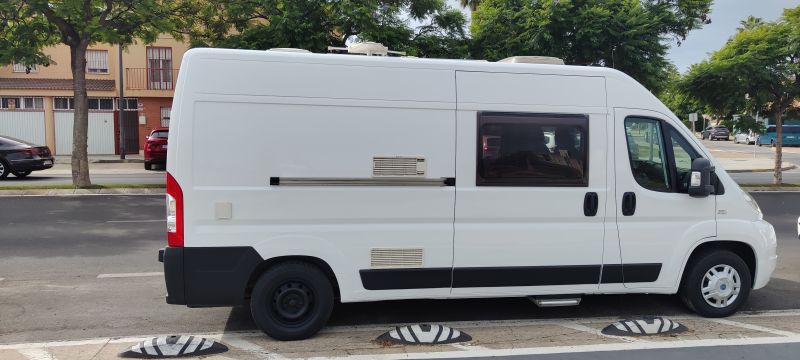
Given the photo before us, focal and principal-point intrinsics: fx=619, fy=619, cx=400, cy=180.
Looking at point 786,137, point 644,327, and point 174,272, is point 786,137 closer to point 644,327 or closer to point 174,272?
point 644,327

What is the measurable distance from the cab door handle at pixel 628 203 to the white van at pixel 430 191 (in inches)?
0.8

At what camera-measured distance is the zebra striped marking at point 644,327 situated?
17.4 ft

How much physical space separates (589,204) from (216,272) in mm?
3154

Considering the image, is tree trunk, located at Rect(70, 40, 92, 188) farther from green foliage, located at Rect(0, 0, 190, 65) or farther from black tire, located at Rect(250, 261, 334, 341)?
black tire, located at Rect(250, 261, 334, 341)

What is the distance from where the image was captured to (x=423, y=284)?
518 centimetres

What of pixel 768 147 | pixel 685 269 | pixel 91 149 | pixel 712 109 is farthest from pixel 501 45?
pixel 768 147

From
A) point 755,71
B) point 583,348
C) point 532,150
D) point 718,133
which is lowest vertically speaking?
point 583,348

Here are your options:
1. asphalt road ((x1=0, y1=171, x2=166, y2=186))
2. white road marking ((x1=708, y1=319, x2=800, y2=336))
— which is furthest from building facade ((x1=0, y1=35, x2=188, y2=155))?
white road marking ((x1=708, y1=319, x2=800, y2=336))

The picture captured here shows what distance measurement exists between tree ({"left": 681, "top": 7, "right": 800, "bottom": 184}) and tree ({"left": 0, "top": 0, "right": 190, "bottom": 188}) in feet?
48.7

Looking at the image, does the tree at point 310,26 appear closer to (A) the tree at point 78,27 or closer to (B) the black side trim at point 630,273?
(A) the tree at point 78,27

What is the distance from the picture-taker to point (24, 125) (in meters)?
32.2

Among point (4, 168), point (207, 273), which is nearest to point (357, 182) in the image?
point (207, 273)

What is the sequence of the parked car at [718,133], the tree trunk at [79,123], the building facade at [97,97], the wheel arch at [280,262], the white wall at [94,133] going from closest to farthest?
the wheel arch at [280,262], the tree trunk at [79,123], the building facade at [97,97], the white wall at [94,133], the parked car at [718,133]

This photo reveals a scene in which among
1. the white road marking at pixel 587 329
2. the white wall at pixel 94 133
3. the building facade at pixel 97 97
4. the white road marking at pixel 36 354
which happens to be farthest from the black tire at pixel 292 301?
the white wall at pixel 94 133
